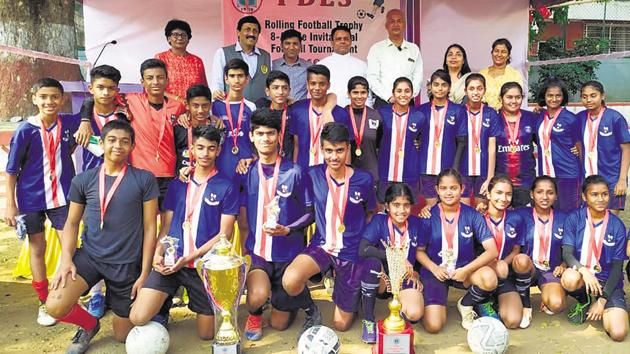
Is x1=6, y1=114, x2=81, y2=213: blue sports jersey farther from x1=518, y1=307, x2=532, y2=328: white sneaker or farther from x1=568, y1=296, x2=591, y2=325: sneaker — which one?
x1=568, y1=296, x2=591, y2=325: sneaker

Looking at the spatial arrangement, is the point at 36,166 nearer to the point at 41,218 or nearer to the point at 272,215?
the point at 41,218

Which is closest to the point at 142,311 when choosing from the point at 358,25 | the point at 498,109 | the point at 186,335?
the point at 186,335

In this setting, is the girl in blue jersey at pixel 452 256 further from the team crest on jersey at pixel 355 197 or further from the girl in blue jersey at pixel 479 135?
the girl in blue jersey at pixel 479 135

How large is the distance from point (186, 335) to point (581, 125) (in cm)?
353

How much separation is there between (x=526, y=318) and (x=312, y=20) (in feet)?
14.3

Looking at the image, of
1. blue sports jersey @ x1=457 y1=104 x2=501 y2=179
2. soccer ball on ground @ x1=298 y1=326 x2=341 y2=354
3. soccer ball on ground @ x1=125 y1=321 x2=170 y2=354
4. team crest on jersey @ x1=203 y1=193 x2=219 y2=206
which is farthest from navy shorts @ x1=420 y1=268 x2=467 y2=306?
soccer ball on ground @ x1=125 y1=321 x2=170 y2=354

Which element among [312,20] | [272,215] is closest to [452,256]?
[272,215]

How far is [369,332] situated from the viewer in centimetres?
377

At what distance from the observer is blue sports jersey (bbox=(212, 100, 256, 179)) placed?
4.46 meters

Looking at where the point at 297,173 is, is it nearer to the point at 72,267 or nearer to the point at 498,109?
the point at 72,267

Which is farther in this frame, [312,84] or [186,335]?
[312,84]

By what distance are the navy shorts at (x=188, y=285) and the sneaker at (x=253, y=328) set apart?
0.25 meters

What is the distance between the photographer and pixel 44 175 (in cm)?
412

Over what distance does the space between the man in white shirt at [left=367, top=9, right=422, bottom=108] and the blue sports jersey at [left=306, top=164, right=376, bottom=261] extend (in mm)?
1613
